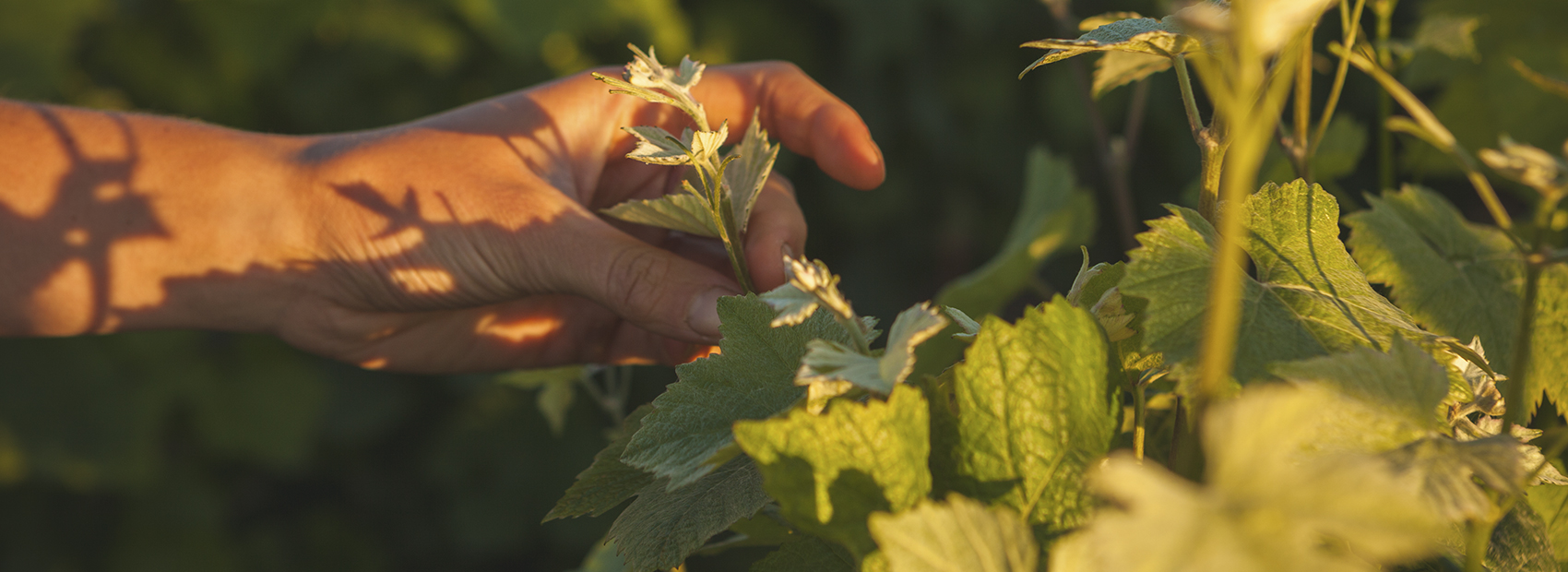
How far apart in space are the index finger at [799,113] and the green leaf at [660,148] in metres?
0.43

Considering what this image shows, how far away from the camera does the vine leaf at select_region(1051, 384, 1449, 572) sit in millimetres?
185

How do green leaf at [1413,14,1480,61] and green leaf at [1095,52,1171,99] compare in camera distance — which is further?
green leaf at [1413,14,1480,61]

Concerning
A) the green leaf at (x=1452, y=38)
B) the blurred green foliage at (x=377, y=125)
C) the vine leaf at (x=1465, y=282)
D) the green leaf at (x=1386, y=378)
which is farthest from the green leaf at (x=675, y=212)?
the blurred green foliage at (x=377, y=125)

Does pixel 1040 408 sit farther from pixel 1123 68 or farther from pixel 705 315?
pixel 705 315

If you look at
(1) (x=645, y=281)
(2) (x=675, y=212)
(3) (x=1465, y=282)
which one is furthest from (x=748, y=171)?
(3) (x=1465, y=282)

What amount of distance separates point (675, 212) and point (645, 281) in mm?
277

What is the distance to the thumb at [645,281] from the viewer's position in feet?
2.31

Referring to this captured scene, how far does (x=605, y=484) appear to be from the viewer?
1.38 feet

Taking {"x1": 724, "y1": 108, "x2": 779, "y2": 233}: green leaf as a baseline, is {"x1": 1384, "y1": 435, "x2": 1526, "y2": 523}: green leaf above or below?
below

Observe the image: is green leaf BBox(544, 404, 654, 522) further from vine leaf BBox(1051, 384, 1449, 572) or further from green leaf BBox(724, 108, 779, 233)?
vine leaf BBox(1051, 384, 1449, 572)

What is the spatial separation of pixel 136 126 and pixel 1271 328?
3.58 feet

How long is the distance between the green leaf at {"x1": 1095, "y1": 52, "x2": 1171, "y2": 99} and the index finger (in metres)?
0.31

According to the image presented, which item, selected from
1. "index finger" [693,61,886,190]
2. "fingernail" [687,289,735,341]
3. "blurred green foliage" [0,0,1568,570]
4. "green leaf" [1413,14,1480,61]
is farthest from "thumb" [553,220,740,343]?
"blurred green foliage" [0,0,1568,570]

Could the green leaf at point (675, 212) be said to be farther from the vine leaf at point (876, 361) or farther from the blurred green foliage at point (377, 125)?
the blurred green foliage at point (377, 125)
